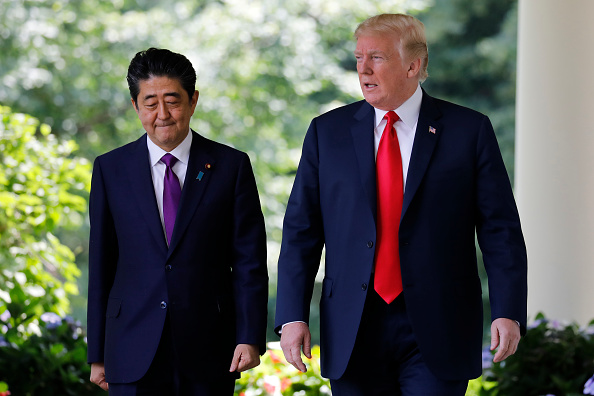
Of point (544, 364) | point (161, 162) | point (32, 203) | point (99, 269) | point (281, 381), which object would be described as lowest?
point (281, 381)

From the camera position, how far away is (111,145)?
36.2ft

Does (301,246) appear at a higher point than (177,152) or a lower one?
lower

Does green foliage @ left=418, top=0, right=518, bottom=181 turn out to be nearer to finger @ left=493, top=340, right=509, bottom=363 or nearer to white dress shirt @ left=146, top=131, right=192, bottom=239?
white dress shirt @ left=146, top=131, right=192, bottom=239

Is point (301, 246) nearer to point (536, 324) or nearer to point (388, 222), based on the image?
point (388, 222)

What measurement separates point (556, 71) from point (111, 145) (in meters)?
6.48

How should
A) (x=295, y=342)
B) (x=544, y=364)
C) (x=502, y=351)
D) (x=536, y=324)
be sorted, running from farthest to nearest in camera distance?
(x=536, y=324) → (x=544, y=364) → (x=295, y=342) → (x=502, y=351)

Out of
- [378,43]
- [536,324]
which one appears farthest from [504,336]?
[536,324]

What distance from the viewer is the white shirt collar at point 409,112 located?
10.5 feet

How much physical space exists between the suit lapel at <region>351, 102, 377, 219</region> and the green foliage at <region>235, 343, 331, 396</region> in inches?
84.5

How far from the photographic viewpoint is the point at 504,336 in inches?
119

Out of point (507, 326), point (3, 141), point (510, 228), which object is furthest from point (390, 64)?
point (3, 141)

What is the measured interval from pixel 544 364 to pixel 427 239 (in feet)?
7.54

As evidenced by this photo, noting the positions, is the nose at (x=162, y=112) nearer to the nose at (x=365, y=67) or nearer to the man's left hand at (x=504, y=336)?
the nose at (x=365, y=67)

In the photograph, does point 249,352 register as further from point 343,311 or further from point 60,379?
point 60,379
